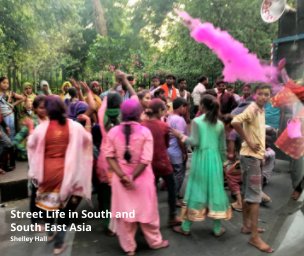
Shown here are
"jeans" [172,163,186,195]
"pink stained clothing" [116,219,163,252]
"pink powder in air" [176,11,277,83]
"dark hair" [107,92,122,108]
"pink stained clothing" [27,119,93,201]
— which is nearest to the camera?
"pink stained clothing" [27,119,93,201]

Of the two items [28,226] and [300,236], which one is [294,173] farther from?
[28,226]

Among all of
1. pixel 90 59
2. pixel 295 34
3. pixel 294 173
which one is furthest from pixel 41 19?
pixel 294 173

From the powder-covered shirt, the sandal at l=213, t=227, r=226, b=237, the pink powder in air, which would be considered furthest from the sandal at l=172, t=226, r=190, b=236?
the pink powder in air

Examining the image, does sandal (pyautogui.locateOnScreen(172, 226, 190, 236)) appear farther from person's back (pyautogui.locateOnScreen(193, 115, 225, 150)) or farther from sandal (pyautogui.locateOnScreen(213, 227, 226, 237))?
person's back (pyautogui.locateOnScreen(193, 115, 225, 150))

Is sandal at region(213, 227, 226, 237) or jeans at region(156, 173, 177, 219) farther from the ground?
jeans at region(156, 173, 177, 219)

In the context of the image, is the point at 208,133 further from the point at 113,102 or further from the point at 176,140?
the point at 113,102

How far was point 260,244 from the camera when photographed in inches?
159

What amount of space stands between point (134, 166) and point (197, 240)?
48.9 inches

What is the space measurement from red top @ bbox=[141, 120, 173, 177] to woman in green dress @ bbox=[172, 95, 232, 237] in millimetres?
189

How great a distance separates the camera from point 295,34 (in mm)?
6320

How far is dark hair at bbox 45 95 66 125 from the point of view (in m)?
3.69

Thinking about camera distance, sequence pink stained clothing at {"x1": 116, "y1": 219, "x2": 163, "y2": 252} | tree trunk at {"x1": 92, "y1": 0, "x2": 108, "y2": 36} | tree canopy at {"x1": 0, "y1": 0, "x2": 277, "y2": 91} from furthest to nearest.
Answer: tree trunk at {"x1": 92, "y1": 0, "x2": 108, "y2": 36} < tree canopy at {"x1": 0, "y1": 0, "x2": 277, "y2": 91} < pink stained clothing at {"x1": 116, "y1": 219, "x2": 163, "y2": 252}

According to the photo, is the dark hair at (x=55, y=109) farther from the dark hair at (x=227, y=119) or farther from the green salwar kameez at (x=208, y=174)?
the dark hair at (x=227, y=119)

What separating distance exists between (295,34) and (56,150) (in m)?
4.65
